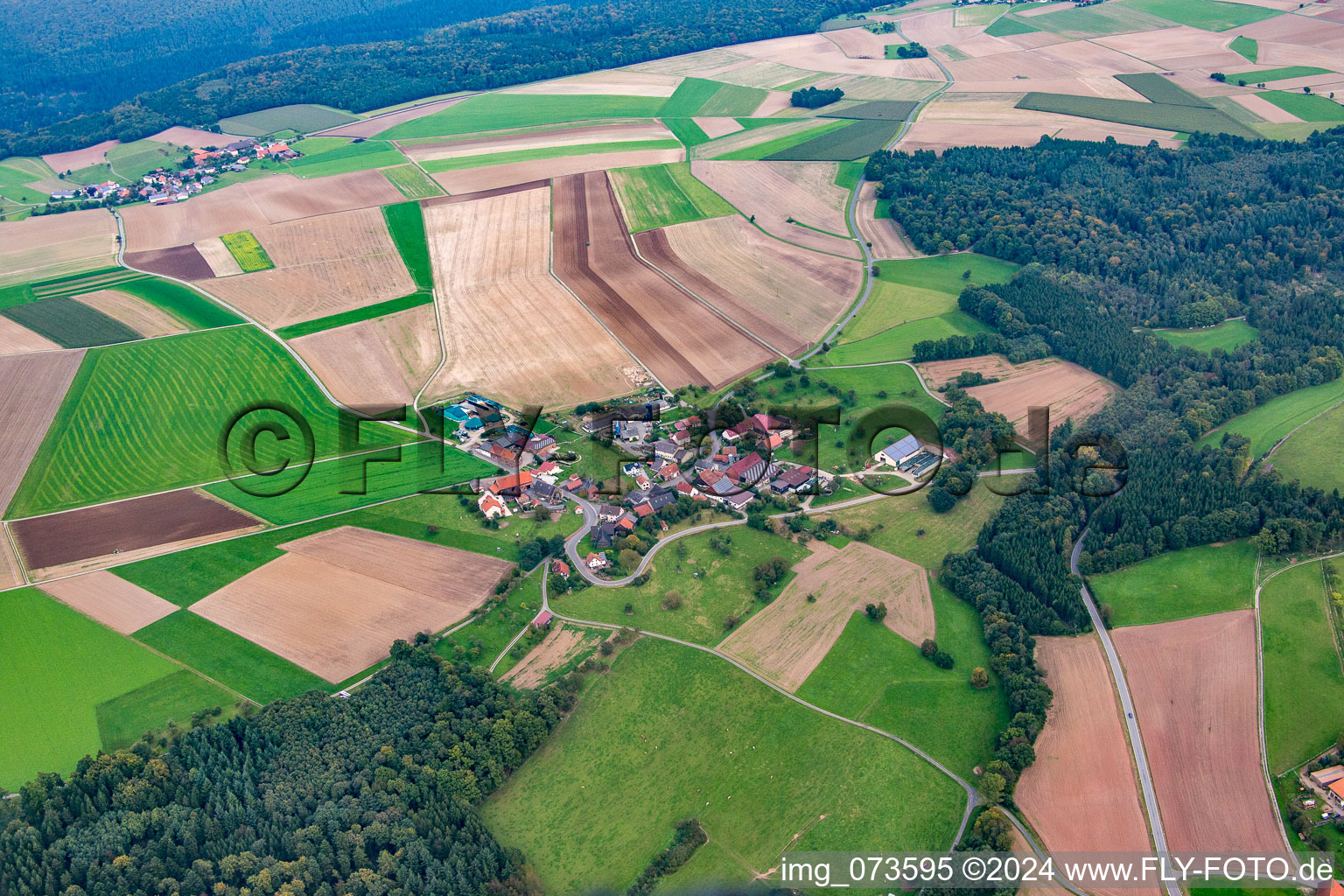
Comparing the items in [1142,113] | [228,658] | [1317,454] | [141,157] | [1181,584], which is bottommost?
[1181,584]

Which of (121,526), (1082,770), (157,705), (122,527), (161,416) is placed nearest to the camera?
(1082,770)

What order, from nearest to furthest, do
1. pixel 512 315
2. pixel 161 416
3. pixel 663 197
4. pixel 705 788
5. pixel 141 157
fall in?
pixel 705 788, pixel 161 416, pixel 512 315, pixel 663 197, pixel 141 157

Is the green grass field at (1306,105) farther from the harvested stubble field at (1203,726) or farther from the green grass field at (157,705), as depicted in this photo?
the green grass field at (157,705)

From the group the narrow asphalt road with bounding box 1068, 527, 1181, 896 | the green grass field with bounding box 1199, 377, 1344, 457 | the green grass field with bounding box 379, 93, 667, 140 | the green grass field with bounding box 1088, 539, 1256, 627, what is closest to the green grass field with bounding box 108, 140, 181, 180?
the green grass field with bounding box 379, 93, 667, 140

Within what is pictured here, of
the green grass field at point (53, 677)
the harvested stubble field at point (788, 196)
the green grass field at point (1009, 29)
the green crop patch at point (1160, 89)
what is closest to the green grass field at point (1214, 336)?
the harvested stubble field at point (788, 196)

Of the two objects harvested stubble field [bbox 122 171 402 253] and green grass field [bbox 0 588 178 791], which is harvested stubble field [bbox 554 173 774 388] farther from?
green grass field [bbox 0 588 178 791]

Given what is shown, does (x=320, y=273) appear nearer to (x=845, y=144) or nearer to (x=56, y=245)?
(x=56, y=245)

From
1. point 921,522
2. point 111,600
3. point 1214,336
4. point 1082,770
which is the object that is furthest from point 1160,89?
point 111,600
